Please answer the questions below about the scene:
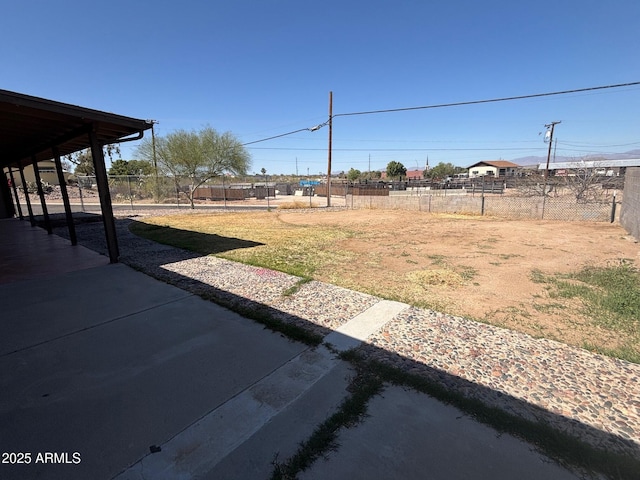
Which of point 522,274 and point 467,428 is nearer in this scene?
point 467,428

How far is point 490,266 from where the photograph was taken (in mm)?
6094

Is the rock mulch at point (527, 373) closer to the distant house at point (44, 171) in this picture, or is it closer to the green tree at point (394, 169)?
the distant house at point (44, 171)

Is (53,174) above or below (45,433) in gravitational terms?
above

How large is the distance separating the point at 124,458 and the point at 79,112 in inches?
215

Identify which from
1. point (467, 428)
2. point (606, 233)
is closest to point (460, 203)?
point (606, 233)

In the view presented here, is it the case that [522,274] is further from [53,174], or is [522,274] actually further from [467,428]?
[53,174]

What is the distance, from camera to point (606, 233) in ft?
31.2

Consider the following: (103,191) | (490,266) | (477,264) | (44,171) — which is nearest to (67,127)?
(103,191)

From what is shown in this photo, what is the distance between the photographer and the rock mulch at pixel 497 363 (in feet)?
6.95

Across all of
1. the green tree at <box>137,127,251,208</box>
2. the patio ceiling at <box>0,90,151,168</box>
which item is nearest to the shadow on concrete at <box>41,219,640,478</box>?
the patio ceiling at <box>0,90,151,168</box>

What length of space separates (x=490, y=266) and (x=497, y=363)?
388cm

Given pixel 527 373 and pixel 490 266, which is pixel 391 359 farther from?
pixel 490 266

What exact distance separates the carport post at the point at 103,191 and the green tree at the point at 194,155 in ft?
64.3

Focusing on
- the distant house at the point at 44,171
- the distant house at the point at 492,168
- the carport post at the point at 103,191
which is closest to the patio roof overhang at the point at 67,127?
the carport post at the point at 103,191
